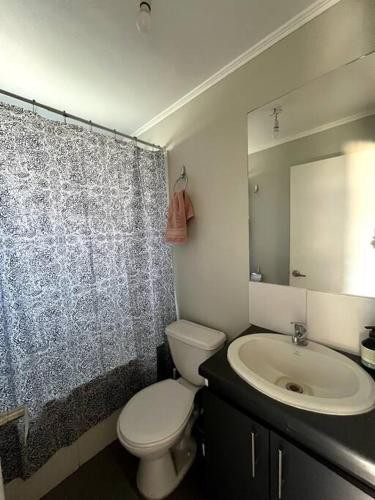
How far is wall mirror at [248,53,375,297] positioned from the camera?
0.93m

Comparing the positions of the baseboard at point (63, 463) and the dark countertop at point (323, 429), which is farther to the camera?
the baseboard at point (63, 463)

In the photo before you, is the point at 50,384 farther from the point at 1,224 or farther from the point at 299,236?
the point at 299,236

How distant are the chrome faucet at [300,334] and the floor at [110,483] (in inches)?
40.9

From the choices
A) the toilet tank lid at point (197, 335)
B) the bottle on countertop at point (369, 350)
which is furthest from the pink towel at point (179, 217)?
the bottle on countertop at point (369, 350)

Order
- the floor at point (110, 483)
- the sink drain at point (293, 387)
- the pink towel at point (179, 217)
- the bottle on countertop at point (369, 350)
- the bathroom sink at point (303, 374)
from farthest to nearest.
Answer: the pink towel at point (179, 217)
the floor at point (110, 483)
the sink drain at point (293, 387)
the bottle on countertop at point (369, 350)
the bathroom sink at point (303, 374)

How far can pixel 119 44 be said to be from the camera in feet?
3.58

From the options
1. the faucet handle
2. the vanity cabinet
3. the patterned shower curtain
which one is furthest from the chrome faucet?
the patterned shower curtain

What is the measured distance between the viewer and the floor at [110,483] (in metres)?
1.22

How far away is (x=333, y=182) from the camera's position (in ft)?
3.35

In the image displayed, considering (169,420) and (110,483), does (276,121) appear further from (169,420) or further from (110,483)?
(110,483)

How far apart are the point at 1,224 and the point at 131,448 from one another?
127 centimetres

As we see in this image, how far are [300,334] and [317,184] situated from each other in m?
0.75

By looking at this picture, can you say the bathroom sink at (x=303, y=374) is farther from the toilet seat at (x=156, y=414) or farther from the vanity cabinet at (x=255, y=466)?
the toilet seat at (x=156, y=414)

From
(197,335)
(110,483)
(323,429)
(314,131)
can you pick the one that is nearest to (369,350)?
(323,429)
